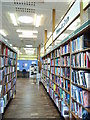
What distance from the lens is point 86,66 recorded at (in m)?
2.12

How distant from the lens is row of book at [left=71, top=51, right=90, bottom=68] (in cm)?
208

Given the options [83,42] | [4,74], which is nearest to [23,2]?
[4,74]

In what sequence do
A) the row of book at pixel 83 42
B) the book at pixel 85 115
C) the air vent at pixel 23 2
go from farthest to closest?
the air vent at pixel 23 2 → the row of book at pixel 83 42 → the book at pixel 85 115

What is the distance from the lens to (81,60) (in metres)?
2.31

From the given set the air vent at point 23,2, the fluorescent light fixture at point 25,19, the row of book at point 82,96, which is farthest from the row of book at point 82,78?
the fluorescent light fixture at point 25,19

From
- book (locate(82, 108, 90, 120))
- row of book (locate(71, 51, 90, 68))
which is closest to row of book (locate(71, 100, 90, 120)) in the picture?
book (locate(82, 108, 90, 120))

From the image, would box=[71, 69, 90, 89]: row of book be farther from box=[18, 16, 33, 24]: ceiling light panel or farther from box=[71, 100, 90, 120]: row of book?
box=[18, 16, 33, 24]: ceiling light panel

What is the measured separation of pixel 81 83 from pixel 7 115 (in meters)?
2.54

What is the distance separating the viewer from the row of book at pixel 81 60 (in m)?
2.08

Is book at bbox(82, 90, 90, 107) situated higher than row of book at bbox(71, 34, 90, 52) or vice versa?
row of book at bbox(71, 34, 90, 52)

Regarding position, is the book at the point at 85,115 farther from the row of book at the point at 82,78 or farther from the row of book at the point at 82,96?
the row of book at the point at 82,78

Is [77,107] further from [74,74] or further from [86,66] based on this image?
[86,66]

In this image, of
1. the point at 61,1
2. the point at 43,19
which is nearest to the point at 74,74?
the point at 61,1

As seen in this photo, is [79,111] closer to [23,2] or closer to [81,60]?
[81,60]
